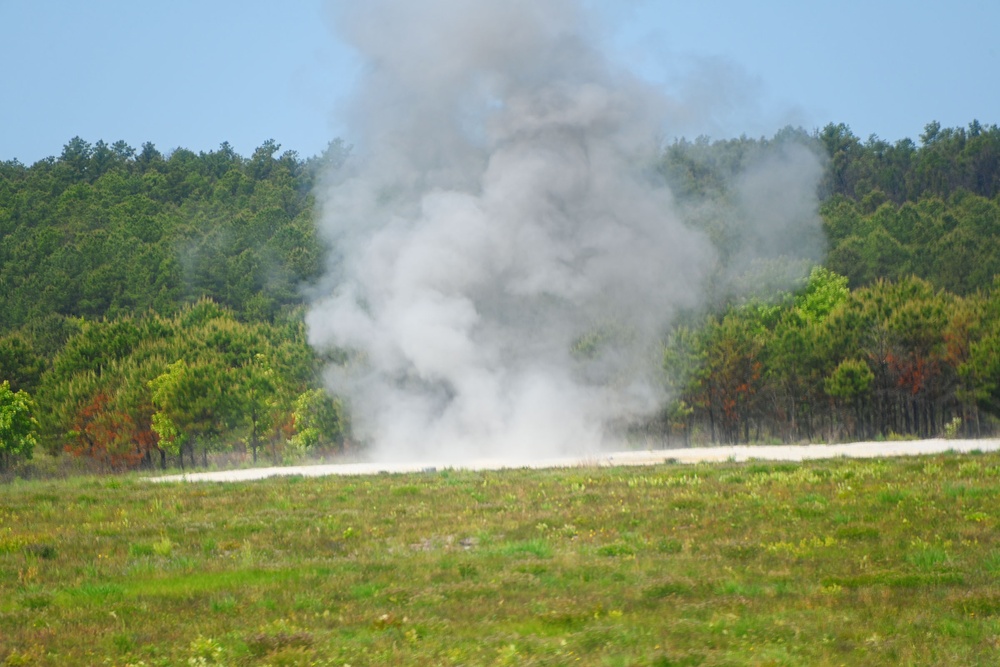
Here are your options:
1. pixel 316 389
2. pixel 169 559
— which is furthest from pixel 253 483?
pixel 316 389

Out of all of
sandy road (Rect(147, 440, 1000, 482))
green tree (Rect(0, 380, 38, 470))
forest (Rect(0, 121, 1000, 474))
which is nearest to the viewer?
sandy road (Rect(147, 440, 1000, 482))

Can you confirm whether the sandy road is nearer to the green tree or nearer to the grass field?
the grass field

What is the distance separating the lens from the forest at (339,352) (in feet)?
252

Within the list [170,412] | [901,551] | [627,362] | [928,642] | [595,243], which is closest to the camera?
[928,642]

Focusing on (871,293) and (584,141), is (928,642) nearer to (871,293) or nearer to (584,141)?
(584,141)

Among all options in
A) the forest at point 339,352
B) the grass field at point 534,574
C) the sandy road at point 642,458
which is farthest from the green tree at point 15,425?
the grass field at point 534,574

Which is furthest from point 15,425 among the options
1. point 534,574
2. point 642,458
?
point 534,574

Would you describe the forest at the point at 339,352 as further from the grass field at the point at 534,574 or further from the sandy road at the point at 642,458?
the grass field at the point at 534,574

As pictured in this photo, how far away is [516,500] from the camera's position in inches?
Answer: 1323

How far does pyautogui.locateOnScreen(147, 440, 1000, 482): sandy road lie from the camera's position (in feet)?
155

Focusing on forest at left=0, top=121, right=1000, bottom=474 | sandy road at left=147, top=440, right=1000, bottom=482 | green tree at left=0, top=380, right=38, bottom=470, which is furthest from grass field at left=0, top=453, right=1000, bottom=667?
green tree at left=0, top=380, right=38, bottom=470

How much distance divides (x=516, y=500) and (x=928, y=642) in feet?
60.0

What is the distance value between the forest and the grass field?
33.7 metres

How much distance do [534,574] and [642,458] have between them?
28.9 m
